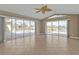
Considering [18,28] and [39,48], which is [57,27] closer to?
[18,28]

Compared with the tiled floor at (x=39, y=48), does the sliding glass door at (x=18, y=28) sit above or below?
above

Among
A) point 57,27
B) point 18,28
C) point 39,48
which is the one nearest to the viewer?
point 39,48

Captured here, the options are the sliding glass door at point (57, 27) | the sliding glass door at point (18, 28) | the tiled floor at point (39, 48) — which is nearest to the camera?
the tiled floor at point (39, 48)

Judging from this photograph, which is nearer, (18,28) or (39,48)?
(39,48)

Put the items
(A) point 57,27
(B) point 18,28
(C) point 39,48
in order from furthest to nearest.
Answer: (A) point 57,27, (B) point 18,28, (C) point 39,48

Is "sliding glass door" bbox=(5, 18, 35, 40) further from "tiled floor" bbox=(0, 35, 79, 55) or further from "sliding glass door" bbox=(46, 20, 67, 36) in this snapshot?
"sliding glass door" bbox=(46, 20, 67, 36)

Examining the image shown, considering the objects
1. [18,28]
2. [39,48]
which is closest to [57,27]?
[18,28]

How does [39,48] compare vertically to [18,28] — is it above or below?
below

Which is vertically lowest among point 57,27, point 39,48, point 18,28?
point 39,48

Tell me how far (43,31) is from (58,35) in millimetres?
1905

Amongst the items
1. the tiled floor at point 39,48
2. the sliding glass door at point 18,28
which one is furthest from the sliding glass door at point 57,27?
the tiled floor at point 39,48

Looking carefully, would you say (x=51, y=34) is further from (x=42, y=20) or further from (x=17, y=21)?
(x=17, y=21)

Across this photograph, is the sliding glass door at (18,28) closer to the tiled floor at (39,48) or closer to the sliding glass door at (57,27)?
the tiled floor at (39,48)
